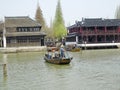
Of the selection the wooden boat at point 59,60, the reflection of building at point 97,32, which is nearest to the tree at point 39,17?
the reflection of building at point 97,32

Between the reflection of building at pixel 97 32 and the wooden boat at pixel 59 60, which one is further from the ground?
the reflection of building at pixel 97 32

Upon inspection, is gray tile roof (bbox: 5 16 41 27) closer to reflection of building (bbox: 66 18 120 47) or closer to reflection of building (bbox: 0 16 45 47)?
reflection of building (bbox: 0 16 45 47)

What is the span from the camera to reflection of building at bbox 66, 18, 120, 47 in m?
68.8

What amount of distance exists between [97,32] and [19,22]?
17.4m

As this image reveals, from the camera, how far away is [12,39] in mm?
63469


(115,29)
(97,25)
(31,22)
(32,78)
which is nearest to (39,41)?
(31,22)

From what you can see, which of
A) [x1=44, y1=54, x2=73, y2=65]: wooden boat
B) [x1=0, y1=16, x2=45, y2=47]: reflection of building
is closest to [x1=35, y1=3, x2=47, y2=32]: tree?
[x1=0, y1=16, x2=45, y2=47]: reflection of building

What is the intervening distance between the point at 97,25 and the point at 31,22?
14.8 metres

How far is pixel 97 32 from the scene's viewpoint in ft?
227

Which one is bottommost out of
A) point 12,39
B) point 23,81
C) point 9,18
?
point 23,81

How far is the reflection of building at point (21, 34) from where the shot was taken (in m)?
63.4

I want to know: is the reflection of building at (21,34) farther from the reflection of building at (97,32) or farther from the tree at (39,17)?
the tree at (39,17)

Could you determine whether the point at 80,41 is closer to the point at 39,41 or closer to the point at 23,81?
the point at 39,41

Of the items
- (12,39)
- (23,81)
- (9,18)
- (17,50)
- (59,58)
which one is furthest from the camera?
(9,18)
